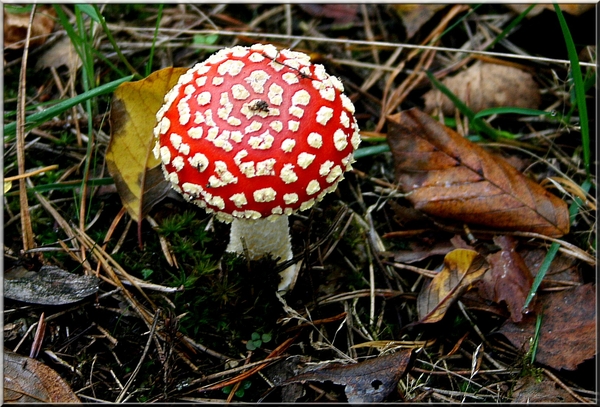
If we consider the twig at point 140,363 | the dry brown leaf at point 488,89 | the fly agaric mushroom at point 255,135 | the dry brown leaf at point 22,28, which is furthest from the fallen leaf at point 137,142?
the dry brown leaf at point 488,89

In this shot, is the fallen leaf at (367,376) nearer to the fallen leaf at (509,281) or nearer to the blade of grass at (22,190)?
the fallen leaf at (509,281)

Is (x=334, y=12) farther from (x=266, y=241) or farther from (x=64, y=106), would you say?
(x=64, y=106)

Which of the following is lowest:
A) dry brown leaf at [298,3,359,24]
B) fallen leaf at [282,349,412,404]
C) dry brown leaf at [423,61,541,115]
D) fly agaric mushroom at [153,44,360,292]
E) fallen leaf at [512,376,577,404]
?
fallen leaf at [512,376,577,404]

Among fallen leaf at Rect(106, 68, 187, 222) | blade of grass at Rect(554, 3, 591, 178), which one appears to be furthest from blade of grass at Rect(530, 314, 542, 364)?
fallen leaf at Rect(106, 68, 187, 222)

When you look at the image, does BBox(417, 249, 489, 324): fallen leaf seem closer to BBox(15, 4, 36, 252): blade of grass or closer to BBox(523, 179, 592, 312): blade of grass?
BBox(523, 179, 592, 312): blade of grass

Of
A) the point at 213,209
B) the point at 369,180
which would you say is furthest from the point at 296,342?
the point at 369,180

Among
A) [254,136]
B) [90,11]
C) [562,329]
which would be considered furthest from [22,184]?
[562,329]
